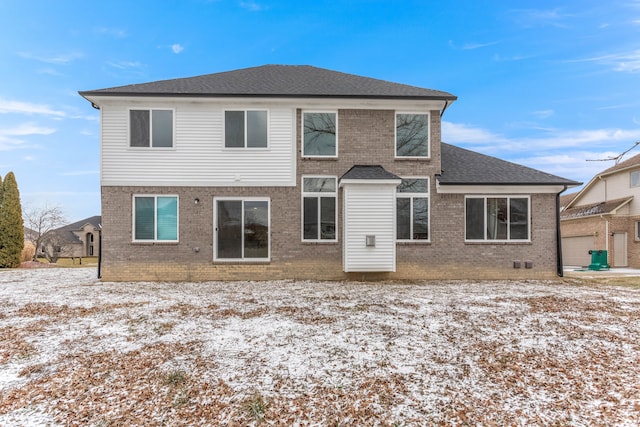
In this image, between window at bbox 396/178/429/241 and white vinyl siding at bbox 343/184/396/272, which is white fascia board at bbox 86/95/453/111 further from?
white vinyl siding at bbox 343/184/396/272

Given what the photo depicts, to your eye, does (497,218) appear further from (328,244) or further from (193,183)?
(193,183)

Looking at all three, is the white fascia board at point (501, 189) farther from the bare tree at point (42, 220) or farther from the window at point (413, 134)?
the bare tree at point (42, 220)

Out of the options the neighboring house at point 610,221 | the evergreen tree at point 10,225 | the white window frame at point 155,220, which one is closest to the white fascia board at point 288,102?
the white window frame at point 155,220

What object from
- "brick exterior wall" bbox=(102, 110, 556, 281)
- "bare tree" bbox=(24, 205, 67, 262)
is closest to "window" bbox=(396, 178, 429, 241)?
"brick exterior wall" bbox=(102, 110, 556, 281)

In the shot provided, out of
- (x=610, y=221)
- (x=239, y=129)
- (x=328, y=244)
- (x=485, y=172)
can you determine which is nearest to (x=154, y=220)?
(x=239, y=129)

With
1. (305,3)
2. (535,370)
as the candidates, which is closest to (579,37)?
(305,3)

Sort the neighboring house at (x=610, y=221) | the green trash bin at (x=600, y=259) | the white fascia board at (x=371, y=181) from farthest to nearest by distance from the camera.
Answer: the neighboring house at (x=610, y=221), the green trash bin at (x=600, y=259), the white fascia board at (x=371, y=181)

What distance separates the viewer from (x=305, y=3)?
15805 millimetres

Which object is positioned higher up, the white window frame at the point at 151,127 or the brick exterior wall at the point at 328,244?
the white window frame at the point at 151,127

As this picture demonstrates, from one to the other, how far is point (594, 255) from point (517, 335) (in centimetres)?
1584

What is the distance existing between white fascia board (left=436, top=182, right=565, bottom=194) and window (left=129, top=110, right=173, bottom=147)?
8996 mm

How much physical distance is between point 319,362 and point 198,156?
27.5 feet

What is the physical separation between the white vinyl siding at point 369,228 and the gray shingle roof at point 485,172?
7.41 feet

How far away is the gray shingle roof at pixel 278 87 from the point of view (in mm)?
10422
